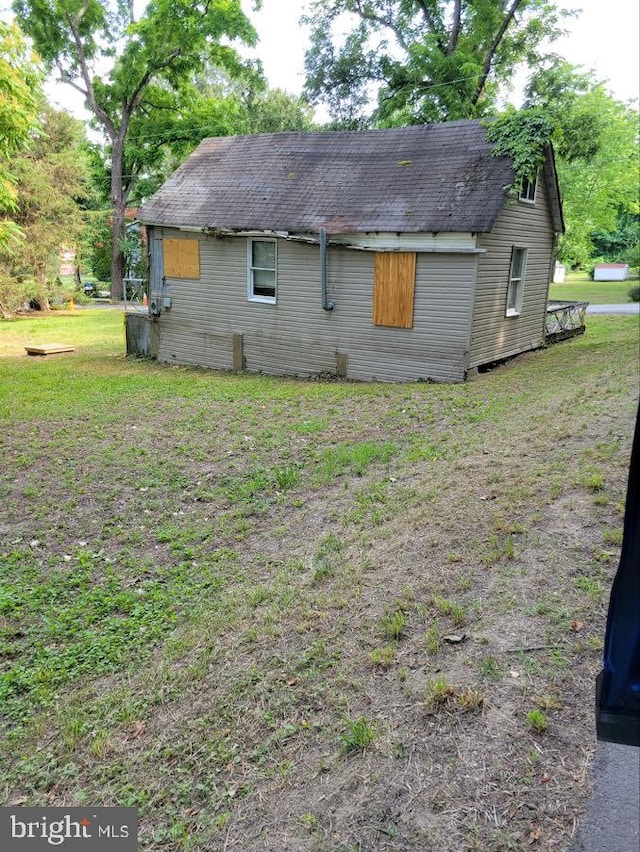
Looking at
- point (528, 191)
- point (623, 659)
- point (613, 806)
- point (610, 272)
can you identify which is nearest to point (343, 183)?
point (528, 191)

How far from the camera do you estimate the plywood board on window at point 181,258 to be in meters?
14.9

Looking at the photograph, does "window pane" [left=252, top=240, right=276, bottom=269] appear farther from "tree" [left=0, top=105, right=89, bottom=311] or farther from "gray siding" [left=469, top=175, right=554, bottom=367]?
"tree" [left=0, top=105, right=89, bottom=311]

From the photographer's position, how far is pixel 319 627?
380 cm

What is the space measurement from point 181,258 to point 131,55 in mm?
17795

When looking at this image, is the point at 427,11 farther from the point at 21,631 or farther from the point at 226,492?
the point at 21,631

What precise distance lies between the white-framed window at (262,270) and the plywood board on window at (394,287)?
2657mm

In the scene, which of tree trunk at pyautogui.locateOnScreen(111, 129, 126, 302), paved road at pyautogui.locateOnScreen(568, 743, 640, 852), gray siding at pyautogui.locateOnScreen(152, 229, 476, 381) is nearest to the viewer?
paved road at pyautogui.locateOnScreen(568, 743, 640, 852)

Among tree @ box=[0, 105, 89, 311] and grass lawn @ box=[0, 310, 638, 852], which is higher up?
tree @ box=[0, 105, 89, 311]

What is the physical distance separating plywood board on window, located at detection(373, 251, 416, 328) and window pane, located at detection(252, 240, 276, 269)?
2691mm

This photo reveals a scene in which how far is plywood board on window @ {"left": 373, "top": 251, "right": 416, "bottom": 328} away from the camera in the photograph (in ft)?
40.0

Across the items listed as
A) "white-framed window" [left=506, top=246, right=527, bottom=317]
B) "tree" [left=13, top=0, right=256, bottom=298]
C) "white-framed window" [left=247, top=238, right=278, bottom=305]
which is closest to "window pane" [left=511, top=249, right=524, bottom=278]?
"white-framed window" [left=506, top=246, right=527, bottom=317]

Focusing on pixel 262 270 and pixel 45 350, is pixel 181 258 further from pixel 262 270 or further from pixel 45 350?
pixel 45 350

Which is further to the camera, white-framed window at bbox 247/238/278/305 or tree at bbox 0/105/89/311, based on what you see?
tree at bbox 0/105/89/311

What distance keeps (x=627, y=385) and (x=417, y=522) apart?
518 cm
